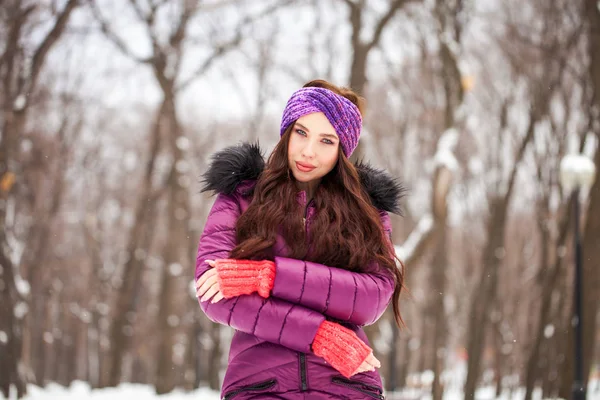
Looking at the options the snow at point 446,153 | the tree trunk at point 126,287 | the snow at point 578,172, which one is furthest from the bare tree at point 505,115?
the tree trunk at point 126,287

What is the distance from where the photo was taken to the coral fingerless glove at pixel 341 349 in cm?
241

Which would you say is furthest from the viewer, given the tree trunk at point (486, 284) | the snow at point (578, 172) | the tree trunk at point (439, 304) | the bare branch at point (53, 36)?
the tree trunk at point (486, 284)

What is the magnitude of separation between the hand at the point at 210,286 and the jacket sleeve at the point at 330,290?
19 centimetres

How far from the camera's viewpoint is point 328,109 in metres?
2.84

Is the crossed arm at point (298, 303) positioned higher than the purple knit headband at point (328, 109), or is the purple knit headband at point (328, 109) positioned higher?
the purple knit headband at point (328, 109)

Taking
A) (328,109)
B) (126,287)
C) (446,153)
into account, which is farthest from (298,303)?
(126,287)

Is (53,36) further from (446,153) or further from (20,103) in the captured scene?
(446,153)

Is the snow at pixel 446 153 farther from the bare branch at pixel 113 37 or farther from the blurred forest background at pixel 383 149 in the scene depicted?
the bare branch at pixel 113 37

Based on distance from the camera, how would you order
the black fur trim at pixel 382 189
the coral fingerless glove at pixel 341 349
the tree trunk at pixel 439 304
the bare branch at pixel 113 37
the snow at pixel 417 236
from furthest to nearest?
the bare branch at pixel 113 37
the tree trunk at pixel 439 304
the snow at pixel 417 236
the black fur trim at pixel 382 189
the coral fingerless glove at pixel 341 349

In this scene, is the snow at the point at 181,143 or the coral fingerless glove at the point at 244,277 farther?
the snow at the point at 181,143

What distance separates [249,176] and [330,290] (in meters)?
0.63

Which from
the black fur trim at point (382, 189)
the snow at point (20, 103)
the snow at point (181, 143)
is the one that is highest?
the snow at point (20, 103)

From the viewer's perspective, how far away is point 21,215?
26.4 metres

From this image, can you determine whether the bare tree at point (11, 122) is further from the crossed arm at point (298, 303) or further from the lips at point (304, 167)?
the crossed arm at point (298, 303)
